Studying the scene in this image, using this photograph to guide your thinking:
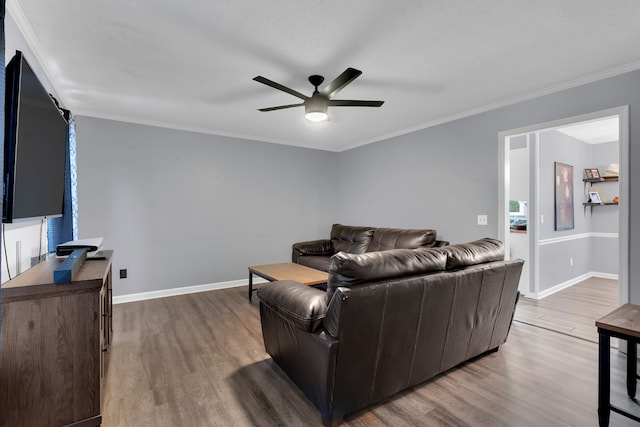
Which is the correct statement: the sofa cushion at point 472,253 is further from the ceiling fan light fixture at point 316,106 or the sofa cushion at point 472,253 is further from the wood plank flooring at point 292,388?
the ceiling fan light fixture at point 316,106

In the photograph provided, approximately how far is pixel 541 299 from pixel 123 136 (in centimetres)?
586

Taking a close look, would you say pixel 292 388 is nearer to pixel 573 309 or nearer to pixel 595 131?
pixel 573 309

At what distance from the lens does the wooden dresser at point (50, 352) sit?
4.42ft

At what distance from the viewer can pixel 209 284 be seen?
14.7 ft

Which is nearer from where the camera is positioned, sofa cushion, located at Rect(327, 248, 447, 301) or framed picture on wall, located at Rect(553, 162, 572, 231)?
sofa cushion, located at Rect(327, 248, 447, 301)

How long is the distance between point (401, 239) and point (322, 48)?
2.57 m

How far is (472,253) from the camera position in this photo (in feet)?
6.89

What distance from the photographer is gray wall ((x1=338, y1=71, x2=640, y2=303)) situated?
2.54 metres

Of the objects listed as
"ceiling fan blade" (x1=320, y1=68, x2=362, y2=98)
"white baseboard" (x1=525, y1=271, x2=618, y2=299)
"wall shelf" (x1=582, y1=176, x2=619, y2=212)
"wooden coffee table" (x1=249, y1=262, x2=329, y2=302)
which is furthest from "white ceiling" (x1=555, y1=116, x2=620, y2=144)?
"wooden coffee table" (x1=249, y1=262, x2=329, y2=302)

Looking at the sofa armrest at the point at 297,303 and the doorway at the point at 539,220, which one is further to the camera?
the doorway at the point at 539,220

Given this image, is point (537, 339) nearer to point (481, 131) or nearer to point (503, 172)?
point (503, 172)

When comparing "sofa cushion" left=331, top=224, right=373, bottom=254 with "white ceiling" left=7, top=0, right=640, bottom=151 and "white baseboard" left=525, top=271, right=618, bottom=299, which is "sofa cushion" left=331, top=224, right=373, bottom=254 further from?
"white baseboard" left=525, top=271, right=618, bottom=299

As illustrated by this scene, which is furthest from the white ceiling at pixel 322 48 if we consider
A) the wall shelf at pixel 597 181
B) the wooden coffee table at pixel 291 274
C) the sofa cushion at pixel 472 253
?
the wall shelf at pixel 597 181

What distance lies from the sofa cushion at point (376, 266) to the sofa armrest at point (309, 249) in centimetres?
300
